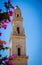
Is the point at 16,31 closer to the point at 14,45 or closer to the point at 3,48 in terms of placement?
the point at 14,45

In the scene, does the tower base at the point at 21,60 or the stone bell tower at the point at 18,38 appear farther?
the stone bell tower at the point at 18,38

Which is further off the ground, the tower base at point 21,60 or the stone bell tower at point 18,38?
the stone bell tower at point 18,38

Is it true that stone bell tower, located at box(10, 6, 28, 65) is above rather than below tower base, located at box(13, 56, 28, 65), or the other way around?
above

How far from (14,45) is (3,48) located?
14125 mm

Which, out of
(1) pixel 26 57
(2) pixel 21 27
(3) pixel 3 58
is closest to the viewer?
(3) pixel 3 58

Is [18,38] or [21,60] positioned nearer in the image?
[21,60]

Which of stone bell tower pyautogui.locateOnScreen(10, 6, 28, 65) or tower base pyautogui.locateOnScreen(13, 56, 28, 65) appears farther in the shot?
stone bell tower pyautogui.locateOnScreen(10, 6, 28, 65)

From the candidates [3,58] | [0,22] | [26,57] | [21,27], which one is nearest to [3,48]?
[3,58]

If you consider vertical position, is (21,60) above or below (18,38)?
below

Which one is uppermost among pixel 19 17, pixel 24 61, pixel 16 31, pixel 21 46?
pixel 19 17

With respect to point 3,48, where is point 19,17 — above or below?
above

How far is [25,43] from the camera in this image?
22.9 meters

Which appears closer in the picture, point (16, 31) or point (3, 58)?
point (3, 58)

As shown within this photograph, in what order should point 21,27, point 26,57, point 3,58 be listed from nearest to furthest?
point 3,58, point 26,57, point 21,27
